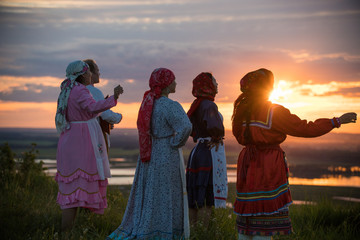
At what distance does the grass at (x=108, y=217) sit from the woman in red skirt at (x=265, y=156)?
1002mm

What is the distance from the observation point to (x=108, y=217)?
695 centimetres

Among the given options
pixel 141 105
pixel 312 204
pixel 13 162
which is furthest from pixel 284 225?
pixel 13 162

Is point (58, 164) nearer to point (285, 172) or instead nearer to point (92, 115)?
point (92, 115)

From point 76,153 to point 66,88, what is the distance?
92cm

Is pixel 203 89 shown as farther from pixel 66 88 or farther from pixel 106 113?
pixel 66 88

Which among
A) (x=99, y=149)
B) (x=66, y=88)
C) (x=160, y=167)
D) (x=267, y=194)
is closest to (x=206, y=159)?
(x=160, y=167)

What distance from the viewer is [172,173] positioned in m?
5.66

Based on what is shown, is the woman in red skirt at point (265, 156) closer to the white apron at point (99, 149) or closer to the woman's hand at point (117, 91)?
the woman's hand at point (117, 91)

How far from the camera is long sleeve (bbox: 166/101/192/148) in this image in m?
5.50

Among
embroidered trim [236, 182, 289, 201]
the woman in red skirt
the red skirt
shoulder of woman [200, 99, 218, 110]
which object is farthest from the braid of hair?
shoulder of woman [200, 99, 218, 110]

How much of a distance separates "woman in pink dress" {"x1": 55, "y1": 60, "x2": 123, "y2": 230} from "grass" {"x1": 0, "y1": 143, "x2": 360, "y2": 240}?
15.2 inches

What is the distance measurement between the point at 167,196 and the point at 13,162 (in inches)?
245

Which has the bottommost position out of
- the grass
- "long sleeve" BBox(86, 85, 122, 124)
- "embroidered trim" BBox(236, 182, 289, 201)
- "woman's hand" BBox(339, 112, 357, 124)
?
the grass

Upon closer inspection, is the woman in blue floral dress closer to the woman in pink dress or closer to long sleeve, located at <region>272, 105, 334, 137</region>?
the woman in pink dress
